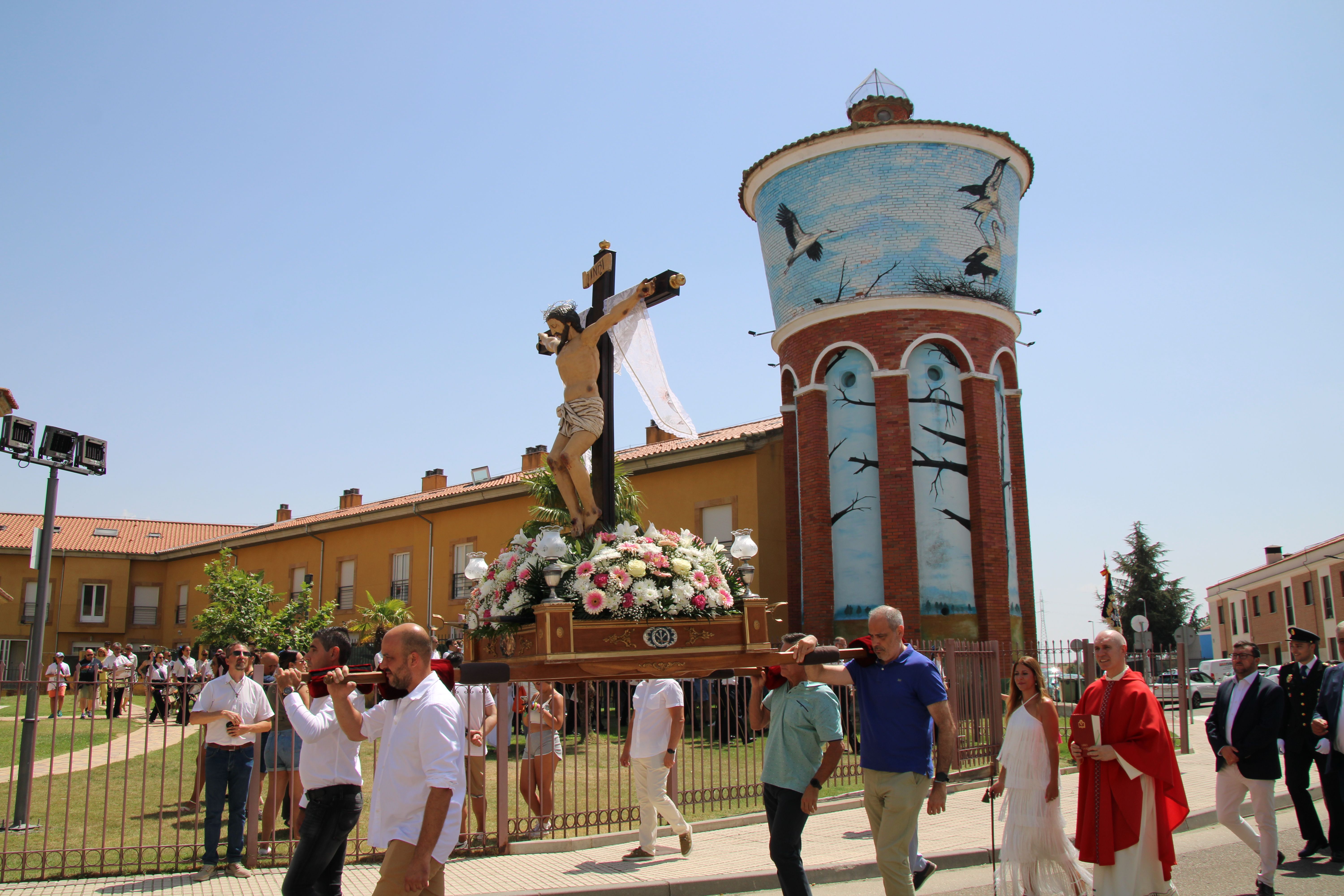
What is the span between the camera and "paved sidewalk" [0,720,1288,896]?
7.98 metres

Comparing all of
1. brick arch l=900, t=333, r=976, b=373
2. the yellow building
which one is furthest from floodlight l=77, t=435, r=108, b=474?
brick arch l=900, t=333, r=976, b=373

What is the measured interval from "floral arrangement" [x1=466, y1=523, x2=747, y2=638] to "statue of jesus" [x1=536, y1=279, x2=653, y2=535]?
75 centimetres

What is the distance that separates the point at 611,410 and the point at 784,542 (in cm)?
1610

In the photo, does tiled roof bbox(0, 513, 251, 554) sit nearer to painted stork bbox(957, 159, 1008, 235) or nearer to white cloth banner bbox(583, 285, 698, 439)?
painted stork bbox(957, 159, 1008, 235)

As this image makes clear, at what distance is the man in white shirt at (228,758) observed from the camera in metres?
8.48

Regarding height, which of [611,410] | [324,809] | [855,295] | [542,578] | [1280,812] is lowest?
[1280,812]

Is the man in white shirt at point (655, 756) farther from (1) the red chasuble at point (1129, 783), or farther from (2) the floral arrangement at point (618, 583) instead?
(1) the red chasuble at point (1129, 783)

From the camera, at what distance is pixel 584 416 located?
8195 mm

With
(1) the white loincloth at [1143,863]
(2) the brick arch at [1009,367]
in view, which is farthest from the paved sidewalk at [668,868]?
(2) the brick arch at [1009,367]

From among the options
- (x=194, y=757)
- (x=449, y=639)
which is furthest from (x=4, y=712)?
(x=194, y=757)

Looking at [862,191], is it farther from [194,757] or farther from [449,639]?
[194,757]

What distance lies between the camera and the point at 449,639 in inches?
977

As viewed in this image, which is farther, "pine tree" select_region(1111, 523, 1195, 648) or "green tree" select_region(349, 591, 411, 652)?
"pine tree" select_region(1111, 523, 1195, 648)

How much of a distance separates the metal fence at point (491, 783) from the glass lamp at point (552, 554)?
1622 mm
